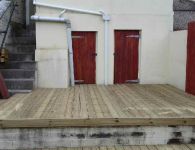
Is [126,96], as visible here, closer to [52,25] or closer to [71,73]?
[71,73]

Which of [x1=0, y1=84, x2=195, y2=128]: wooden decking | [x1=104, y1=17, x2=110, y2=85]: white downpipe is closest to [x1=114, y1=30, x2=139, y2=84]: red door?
[x1=104, y1=17, x2=110, y2=85]: white downpipe

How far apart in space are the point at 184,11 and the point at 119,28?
111 inches

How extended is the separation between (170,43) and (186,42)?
1.13 meters

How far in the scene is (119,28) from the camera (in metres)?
8.84

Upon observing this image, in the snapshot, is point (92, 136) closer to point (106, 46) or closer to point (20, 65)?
point (20, 65)

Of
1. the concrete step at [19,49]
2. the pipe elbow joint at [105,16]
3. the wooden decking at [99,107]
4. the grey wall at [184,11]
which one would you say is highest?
the grey wall at [184,11]

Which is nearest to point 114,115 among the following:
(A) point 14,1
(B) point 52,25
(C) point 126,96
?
(C) point 126,96

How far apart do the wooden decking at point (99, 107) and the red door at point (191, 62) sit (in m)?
0.26

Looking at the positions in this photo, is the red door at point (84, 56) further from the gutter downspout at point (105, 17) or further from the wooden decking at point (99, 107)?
the wooden decking at point (99, 107)

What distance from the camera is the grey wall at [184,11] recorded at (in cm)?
1033

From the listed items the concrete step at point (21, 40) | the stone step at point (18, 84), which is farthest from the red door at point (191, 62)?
the concrete step at point (21, 40)

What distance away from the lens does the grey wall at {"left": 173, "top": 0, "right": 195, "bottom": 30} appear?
10.3 metres

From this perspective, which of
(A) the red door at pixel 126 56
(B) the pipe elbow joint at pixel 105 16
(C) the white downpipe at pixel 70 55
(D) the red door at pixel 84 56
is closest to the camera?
(C) the white downpipe at pixel 70 55

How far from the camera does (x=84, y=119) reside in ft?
15.9
